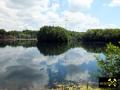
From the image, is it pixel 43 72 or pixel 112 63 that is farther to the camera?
pixel 43 72

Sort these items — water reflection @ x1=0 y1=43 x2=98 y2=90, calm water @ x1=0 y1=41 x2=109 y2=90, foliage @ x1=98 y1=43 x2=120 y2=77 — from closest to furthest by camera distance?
foliage @ x1=98 y1=43 x2=120 y2=77, calm water @ x1=0 y1=41 x2=109 y2=90, water reflection @ x1=0 y1=43 x2=98 y2=90

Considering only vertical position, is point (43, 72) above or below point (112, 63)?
below

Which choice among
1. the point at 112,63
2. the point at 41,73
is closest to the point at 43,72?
the point at 41,73

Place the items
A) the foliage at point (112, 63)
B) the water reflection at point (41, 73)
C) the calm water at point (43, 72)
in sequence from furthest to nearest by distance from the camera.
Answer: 1. the water reflection at point (41, 73)
2. the calm water at point (43, 72)
3. the foliage at point (112, 63)

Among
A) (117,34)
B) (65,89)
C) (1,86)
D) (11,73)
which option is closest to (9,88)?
(1,86)

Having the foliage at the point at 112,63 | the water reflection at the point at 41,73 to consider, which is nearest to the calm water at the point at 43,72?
the water reflection at the point at 41,73

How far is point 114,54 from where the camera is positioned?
16234mm

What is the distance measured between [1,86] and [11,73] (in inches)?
584

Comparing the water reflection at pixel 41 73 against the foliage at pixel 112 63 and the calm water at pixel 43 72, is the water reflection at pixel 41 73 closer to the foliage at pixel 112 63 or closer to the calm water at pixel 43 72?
the calm water at pixel 43 72

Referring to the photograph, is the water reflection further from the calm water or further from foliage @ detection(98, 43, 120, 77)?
foliage @ detection(98, 43, 120, 77)

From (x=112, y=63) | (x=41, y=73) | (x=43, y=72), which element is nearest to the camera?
(x=112, y=63)

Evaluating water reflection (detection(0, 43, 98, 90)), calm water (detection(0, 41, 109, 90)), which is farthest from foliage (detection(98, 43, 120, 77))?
water reflection (detection(0, 43, 98, 90))

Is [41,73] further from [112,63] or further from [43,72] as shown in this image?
[112,63]

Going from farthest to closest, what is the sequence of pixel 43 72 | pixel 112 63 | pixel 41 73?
pixel 43 72, pixel 41 73, pixel 112 63
